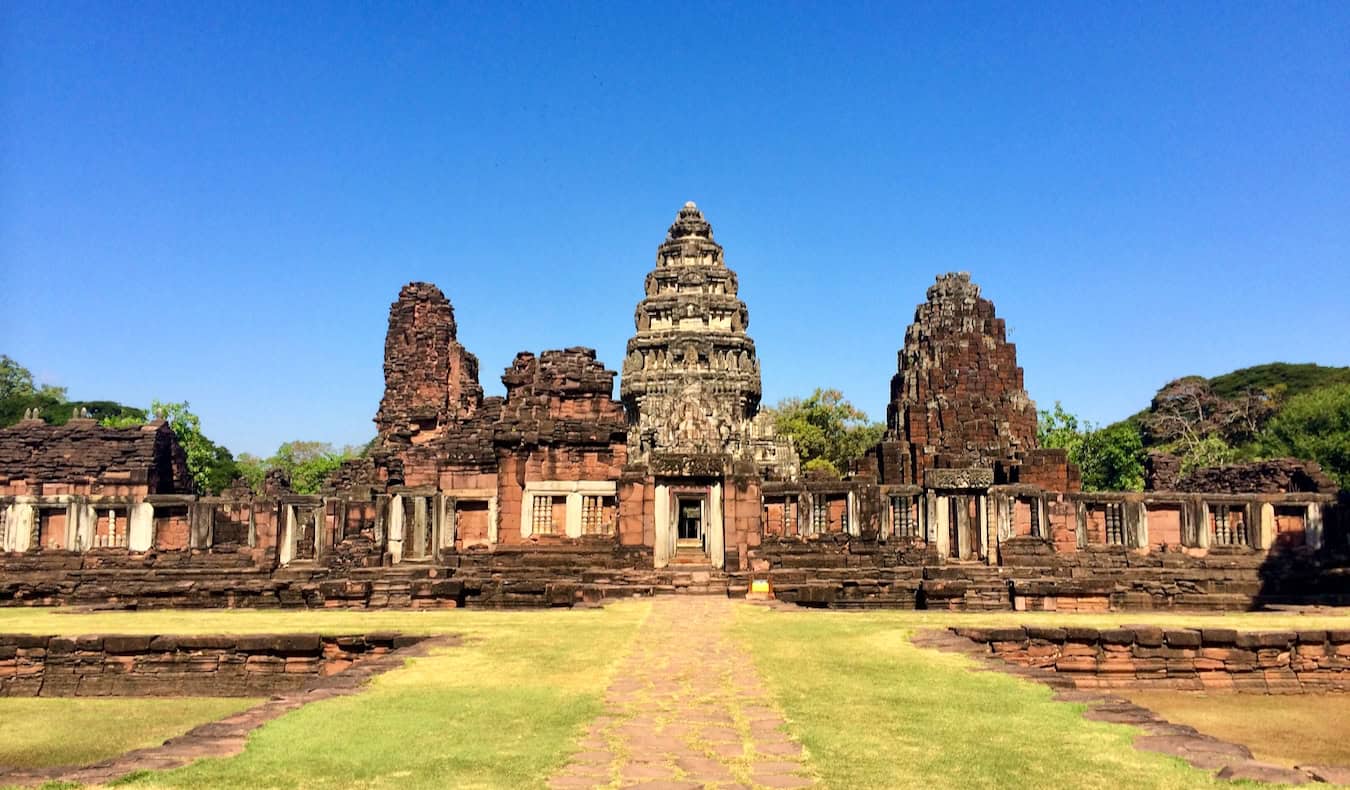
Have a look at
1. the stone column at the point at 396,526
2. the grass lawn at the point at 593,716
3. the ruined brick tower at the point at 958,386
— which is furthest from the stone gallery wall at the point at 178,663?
the ruined brick tower at the point at 958,386

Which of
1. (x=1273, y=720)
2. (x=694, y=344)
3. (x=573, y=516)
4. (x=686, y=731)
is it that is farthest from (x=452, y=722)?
(x=694, y=344)

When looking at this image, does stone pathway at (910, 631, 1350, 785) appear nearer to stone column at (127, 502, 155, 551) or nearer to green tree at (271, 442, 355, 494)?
stone column at (127, 502, 155, 551)

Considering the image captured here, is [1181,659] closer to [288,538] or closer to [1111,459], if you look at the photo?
[288,538]

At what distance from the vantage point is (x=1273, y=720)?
33.3 ft

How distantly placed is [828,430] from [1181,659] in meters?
55.1

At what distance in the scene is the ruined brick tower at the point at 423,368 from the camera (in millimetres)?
39062

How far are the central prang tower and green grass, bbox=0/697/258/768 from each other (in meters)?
32.7

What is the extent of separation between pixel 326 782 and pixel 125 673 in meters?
7.41

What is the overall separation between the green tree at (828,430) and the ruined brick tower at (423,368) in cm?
2721

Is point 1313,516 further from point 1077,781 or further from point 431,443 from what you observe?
point 431,443

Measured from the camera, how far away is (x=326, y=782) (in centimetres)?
598

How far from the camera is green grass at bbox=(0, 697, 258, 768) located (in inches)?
340

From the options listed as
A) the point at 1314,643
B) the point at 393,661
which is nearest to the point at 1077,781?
the point at 393,661

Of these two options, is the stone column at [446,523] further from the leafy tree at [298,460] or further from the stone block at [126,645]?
the leafy tree at [298,460]
